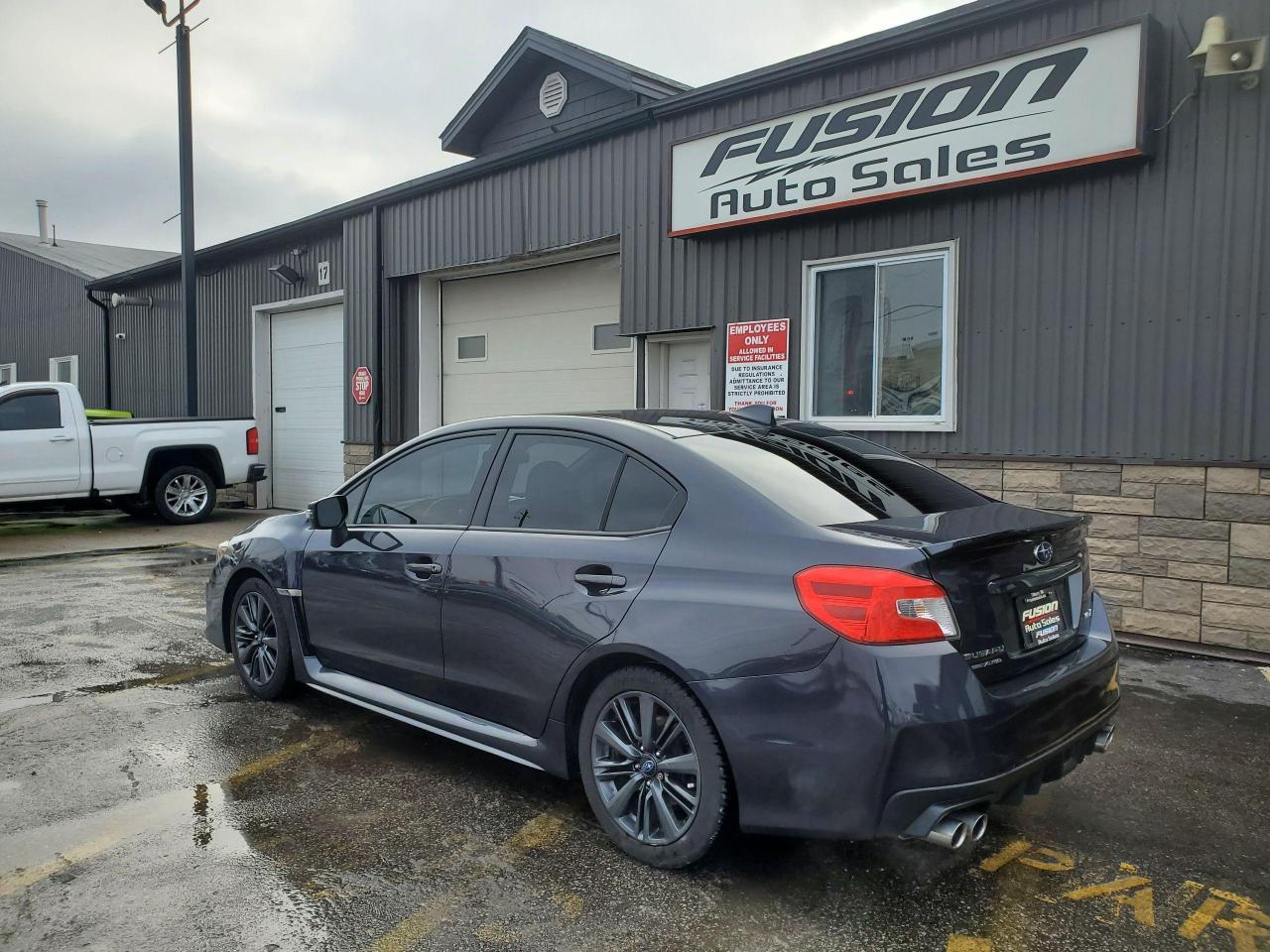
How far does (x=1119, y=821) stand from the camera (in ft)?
12.0

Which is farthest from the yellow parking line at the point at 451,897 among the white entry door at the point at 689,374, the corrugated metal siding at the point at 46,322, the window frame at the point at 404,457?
the corrugated metal siding at the point at 46,322

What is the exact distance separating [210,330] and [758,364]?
40.3 ft

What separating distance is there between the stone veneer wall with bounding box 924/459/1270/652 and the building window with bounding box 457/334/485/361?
725cm

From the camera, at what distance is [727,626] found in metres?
2.97

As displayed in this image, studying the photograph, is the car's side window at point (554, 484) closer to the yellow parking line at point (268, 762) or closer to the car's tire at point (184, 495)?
the yellow parking line at point (268, 762)

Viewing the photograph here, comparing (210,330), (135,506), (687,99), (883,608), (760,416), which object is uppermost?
(687,99)

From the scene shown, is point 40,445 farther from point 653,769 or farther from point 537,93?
point 653,769

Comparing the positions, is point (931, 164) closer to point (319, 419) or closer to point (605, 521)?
point (605, 521)

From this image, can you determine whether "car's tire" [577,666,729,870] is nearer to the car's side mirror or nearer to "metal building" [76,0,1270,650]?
the car's side mirror

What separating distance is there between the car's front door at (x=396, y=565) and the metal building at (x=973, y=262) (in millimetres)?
4549

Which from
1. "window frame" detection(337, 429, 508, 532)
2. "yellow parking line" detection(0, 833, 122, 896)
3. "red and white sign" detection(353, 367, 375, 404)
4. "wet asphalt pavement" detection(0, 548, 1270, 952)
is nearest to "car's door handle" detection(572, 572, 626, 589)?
"window frame" detection(337, 429, 508, 532)

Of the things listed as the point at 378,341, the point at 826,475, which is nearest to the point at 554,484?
the point at 826,475

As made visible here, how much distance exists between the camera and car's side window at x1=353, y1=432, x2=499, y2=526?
161 inches

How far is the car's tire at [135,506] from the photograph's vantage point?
13516mm
